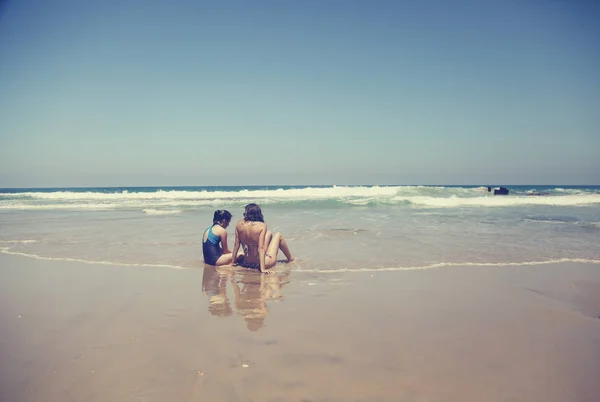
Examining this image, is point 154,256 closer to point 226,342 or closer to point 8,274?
point 8,274

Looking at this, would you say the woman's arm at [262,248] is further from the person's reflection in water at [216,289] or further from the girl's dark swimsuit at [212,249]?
the girl's dark swimsuit at [212,249]

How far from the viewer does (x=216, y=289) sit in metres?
4.81

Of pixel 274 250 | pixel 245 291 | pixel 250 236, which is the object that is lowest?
pixel 245 291

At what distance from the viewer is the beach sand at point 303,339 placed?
2441 mm

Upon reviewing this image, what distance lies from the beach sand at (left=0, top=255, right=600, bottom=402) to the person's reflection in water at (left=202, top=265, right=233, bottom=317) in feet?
0.10

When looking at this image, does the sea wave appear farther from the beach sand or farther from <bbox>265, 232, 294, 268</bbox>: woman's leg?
the beach sand

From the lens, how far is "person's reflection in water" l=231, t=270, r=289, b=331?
12.2 feet

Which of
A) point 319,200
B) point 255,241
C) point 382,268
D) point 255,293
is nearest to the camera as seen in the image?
point 255,293

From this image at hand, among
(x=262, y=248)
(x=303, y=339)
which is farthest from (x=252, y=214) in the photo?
(x=303, y=339)

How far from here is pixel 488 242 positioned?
8.16m

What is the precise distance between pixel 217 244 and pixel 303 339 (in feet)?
12.0

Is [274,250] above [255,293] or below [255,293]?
above

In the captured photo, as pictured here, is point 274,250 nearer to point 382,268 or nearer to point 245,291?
point 245,291

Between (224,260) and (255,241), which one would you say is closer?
(255,241)
